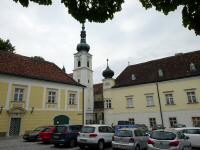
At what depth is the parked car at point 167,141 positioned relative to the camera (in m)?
10.3

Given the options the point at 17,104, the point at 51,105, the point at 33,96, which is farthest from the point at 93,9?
the point at 51,105

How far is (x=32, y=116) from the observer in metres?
25.0

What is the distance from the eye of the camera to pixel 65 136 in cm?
1564

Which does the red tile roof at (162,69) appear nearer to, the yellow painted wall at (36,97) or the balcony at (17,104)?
the yellow painted wall at (36,97)

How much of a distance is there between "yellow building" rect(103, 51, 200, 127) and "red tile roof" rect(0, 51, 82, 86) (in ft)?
35.0

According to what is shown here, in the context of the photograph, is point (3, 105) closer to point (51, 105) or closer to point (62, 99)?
point (51, 105)

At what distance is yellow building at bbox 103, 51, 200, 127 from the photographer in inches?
1170

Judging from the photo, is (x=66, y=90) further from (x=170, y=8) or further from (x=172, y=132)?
(x=170, y=8)

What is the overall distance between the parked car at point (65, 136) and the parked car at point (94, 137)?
158 cm

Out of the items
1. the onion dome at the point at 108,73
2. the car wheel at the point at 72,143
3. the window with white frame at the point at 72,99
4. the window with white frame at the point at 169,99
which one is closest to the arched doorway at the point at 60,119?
the window with white frame at the point at 72,99

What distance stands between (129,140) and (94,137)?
8.90 ft

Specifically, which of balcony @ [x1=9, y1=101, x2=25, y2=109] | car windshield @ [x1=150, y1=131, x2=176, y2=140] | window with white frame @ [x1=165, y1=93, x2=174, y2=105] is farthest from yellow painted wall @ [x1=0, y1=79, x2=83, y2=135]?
car windshield @ [x1=150, y1=131, x2=176, y2=140]

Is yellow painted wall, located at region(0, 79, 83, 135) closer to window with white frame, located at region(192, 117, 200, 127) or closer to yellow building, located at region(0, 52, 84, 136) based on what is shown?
yellow building, located at region(0, 52, 84, 136)

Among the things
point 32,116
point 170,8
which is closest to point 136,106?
point 32,116
